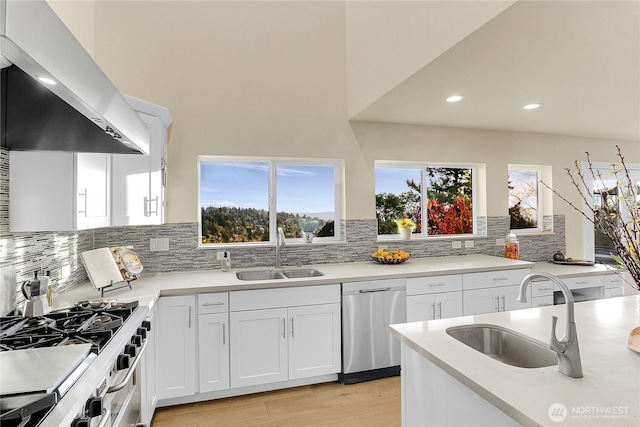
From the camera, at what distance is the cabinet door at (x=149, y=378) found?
197 cm

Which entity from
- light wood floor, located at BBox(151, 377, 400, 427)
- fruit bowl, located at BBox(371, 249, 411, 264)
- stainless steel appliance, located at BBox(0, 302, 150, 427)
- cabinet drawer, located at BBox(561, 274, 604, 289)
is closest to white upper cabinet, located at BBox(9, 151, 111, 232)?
stainless steel appliance, located at BBox(0, 302, 150, 427)

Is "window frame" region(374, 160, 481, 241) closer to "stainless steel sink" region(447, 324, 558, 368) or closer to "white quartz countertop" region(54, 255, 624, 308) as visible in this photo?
"white quartz countertop" region(54, 255, 624, 308)

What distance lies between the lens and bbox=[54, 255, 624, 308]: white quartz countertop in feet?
7.37

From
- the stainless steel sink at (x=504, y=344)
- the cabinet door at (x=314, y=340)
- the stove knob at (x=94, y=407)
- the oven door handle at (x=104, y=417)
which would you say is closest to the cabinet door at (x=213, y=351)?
the cabinet door at (x=314, y=340)

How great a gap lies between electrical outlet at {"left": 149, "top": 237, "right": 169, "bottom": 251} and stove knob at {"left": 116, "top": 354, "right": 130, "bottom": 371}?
1.76 meters

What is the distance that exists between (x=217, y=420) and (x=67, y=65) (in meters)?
2.35

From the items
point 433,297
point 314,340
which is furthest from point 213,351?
point 433,297

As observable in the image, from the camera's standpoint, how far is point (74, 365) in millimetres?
1035

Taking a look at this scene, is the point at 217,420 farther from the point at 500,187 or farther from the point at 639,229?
the point at 500,187

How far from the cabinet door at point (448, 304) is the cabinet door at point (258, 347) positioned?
1350 mm

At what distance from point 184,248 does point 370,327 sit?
1740 millimetres

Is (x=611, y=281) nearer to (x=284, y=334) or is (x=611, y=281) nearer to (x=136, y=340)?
(x=284, y=334)

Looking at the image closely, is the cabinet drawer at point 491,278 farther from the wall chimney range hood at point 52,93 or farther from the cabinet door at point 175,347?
the wall chimney range hood at point 52,93

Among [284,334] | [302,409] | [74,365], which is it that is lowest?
[302,409]
